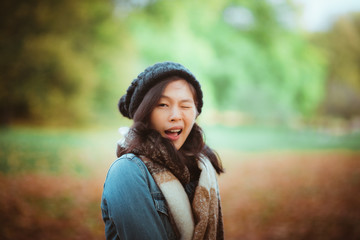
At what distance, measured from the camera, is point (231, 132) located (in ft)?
38.0

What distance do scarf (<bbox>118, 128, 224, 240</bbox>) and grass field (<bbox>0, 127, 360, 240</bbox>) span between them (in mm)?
3540

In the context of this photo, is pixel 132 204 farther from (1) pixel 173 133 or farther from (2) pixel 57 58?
(2) pixel 57 58

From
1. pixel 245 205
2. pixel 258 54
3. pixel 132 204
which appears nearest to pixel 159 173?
pixel 132 204

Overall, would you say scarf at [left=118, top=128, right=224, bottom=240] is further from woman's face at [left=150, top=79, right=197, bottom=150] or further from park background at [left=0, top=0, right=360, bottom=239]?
park background at [left=0, top=0, right=360, bottom=239]

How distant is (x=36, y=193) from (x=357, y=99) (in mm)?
11501

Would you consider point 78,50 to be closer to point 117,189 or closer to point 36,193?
point 36,193

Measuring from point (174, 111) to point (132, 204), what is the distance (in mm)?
592

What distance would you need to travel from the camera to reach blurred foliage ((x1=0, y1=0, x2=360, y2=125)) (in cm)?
665

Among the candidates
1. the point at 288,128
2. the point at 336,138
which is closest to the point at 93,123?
the point at 288,128

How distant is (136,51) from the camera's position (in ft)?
24.1

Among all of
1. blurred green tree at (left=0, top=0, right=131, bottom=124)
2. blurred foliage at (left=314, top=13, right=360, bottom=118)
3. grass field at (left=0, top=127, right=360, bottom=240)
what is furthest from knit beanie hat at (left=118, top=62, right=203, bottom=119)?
blurred foliage at (left=314, top=13, right=360, bottom=118)

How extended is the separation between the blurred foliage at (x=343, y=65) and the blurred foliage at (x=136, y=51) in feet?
0.16

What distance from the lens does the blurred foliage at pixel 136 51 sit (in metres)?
6.65

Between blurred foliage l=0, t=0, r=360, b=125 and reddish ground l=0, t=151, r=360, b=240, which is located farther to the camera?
blurred foliage l=0, t=0, r=360, b=125
